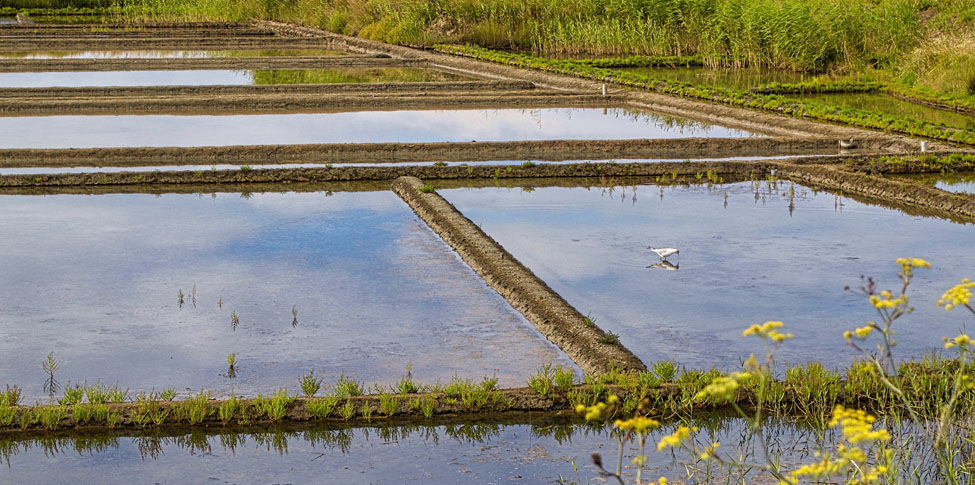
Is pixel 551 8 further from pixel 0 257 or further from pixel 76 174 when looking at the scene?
pixel 0 257

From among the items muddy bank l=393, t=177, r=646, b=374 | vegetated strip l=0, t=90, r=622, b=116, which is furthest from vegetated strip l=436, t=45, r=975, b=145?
muddy bank l=393, t=177, r=646, b=374

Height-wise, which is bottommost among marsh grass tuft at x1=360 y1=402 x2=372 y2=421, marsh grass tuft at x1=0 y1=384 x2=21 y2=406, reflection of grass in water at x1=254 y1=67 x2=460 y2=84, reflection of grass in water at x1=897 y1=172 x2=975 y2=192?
reflection of grass in water at x1=897 y1=172 x2=975 y2=192

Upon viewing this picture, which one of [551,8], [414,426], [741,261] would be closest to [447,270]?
[741,261]

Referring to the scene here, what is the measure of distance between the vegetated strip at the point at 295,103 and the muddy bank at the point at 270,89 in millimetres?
414

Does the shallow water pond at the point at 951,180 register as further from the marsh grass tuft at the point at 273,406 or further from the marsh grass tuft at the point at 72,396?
the marsh grass tuft at the point at 72,396

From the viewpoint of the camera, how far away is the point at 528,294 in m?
7.20

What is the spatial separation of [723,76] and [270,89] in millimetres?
7896

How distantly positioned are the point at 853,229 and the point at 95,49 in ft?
74.5

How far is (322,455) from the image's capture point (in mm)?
4965

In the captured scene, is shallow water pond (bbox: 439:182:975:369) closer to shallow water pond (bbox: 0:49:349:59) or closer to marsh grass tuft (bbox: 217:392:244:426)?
marsh grass tuft (bbox: 217:392:244:426)

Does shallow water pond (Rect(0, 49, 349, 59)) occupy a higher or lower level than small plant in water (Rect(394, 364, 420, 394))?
higher

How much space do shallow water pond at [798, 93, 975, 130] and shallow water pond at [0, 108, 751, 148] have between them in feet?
9.29

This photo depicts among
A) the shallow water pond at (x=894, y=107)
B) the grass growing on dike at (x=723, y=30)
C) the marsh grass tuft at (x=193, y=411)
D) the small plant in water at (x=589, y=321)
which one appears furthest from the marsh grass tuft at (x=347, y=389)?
the grass growing on dike at (x=723, y=30)

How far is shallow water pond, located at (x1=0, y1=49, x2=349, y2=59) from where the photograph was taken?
26625 mm
